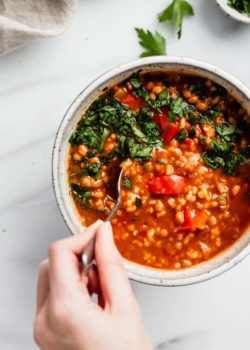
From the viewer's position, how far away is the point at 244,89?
2654mm

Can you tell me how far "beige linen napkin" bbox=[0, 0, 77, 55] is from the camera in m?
2.88

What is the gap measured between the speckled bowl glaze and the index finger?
0.48 metres

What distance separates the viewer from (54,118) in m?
2.98

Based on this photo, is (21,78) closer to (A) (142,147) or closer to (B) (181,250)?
(A) (142,147)

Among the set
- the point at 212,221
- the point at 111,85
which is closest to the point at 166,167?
the point at 212,221

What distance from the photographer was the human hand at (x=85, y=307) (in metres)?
2.05

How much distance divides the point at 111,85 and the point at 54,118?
395 millimetres

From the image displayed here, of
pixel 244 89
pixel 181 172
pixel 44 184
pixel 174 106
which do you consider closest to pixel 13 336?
pixel 44 184

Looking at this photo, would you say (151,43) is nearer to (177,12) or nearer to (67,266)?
(177,12)

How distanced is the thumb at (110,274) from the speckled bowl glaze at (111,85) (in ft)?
1.60

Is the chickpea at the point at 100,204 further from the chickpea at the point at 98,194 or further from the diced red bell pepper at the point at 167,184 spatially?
the diced red bell pepper at the point at 167,184

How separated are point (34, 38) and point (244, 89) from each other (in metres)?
0.94

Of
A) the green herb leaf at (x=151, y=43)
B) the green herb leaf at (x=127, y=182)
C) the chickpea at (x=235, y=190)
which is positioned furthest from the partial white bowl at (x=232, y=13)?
the green herb leaf at (x=127, y=182)

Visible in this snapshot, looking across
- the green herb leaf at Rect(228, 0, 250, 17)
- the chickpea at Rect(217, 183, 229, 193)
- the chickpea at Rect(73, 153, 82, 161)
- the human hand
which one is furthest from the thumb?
the green herb leaf at Rect(228, 0, 250, 17)
